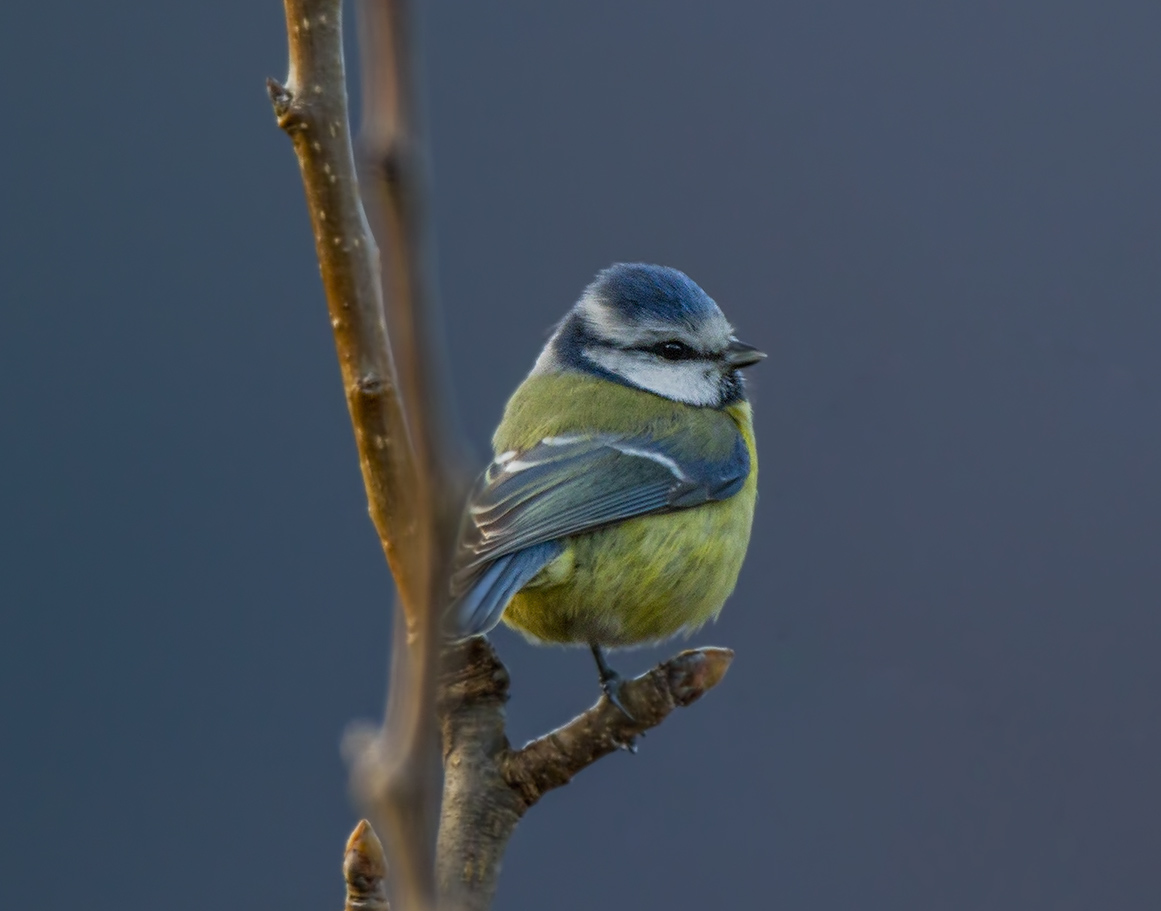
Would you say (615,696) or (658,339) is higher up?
(658,339)

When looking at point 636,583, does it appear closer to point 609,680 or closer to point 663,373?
point 609,680

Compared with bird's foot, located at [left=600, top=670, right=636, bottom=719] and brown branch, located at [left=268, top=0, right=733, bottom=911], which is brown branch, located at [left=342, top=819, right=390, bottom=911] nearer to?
brown branch, located at [left=268, top=0, right=733, bottom=911]

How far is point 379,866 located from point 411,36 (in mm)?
442

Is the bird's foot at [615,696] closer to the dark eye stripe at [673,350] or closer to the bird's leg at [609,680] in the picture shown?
the bird's leg at [609,680]

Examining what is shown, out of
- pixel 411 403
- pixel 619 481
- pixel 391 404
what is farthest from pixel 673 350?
pixel 411 403

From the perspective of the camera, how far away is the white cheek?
1.65 metres

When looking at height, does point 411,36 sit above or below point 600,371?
above

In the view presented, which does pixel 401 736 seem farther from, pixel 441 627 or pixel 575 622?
pixel 575 622

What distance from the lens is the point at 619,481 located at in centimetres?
144

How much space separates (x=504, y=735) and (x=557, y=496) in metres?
0.38

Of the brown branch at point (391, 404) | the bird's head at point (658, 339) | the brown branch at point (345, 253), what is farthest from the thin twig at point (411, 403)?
the bird's head at point (658, 339)

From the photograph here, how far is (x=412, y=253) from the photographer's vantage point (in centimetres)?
36

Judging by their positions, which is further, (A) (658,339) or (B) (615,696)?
(A) (658,339)

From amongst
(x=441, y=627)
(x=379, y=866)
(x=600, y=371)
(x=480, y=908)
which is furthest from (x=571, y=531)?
(x=441, y=627)
